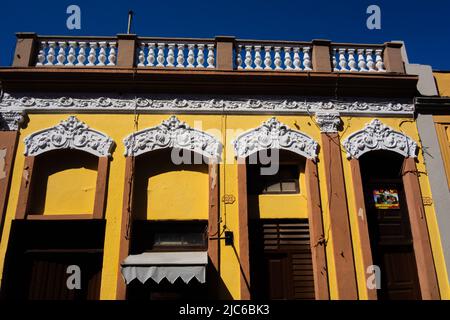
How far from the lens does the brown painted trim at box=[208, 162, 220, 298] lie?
6.47m

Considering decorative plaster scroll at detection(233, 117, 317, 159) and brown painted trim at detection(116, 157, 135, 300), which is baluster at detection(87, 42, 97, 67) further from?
decorative plaster scroll at detection(233, 117, 317, 159)

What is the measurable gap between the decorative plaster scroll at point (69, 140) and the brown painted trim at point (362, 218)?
5.00 metres

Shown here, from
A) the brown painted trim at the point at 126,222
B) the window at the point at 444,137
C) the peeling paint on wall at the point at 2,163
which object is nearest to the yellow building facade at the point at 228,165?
the brown painted trim at the point at 126,222

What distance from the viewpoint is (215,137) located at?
7.38m

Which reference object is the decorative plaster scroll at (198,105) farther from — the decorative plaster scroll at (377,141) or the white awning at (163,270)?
the white awning at (163,270)

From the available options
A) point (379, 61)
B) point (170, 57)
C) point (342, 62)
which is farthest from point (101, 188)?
point (379, 61)

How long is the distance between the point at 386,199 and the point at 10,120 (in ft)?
26.2

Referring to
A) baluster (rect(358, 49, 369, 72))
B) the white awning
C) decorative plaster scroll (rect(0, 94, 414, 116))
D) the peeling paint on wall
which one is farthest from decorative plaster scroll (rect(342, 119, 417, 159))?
the peeling paint on wall

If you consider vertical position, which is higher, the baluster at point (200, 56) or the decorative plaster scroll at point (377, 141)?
the baluster at point (200, 56)

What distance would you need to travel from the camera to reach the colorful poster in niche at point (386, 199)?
7445mm

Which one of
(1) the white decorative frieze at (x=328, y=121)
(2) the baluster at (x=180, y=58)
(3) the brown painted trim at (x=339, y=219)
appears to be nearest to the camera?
(3) the brown painted trim at (x=339, y=219)

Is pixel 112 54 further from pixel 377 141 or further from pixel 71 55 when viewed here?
pixel 377 141

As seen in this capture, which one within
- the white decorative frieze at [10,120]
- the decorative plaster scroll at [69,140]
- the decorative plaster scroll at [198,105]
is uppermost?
the decorative plaster scroll at [198,105]
